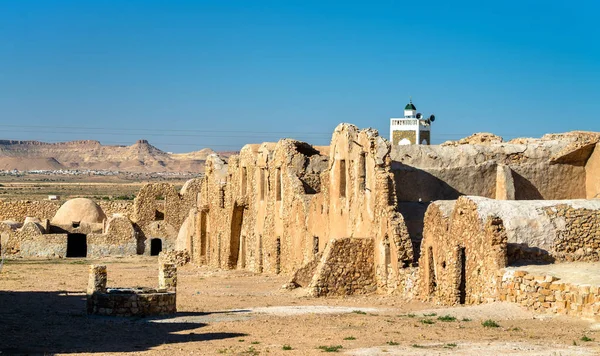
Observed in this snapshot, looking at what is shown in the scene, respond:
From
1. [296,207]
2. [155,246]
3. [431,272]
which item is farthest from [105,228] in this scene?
[431,272]

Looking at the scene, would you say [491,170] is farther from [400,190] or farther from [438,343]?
[438,343]

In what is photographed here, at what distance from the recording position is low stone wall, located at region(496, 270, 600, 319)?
17469mm

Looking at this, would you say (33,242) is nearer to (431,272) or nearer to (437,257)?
(431,272)

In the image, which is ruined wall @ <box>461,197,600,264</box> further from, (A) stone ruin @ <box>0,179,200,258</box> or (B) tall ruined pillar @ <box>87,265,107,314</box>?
(A) stone ruin @ <box>0,179,200,258</box>

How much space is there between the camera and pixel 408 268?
24.7 meters

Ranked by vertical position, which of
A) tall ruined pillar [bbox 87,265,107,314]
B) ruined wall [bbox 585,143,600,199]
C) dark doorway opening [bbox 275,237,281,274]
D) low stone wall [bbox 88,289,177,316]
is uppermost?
ruined wall [bbox 585,143,600,199]

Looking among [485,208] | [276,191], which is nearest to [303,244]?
[276,191]

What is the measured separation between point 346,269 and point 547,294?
845 centimetres

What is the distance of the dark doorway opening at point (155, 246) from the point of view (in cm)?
5506

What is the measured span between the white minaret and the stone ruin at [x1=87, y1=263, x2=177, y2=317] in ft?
93.1

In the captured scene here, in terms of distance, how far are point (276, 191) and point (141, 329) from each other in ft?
60.2

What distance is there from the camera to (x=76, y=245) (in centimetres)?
5662

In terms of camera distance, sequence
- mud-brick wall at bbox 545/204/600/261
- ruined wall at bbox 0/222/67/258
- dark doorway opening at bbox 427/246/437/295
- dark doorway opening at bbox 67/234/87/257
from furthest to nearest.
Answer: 1. dark doorway opening at bbox 67/234/87/257
2. ruined wall at bbox 0/222/67/258
3. dark doorway opening at bbox 427/246/437/295
4. mud-brick wall at bbox 545/204/600/261

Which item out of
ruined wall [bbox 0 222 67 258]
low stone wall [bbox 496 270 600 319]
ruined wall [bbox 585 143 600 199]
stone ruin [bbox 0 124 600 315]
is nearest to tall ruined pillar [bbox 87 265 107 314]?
stone ruin [bbox 0 124 600 315]
